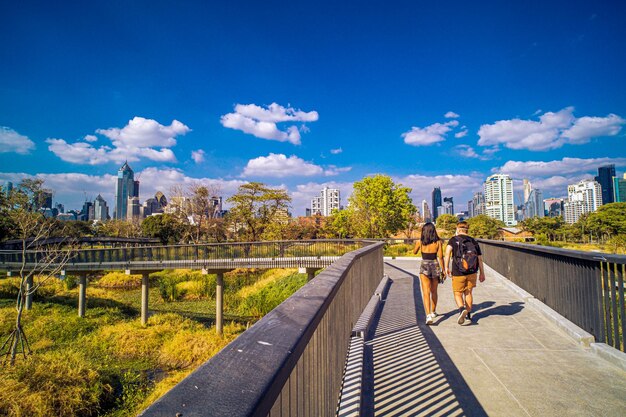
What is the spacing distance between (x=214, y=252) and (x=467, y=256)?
20.4 m

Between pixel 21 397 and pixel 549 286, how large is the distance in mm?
15399

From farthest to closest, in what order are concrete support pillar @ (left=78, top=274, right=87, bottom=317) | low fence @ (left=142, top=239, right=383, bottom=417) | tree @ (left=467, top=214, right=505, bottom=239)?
tree @ (left=467, top=214, right=505, bottom=239), concrete support pillar @ (left=78, top=274, right=87, bottom=317), low fence @ (left=142, top=239, right=383, bottom=417)

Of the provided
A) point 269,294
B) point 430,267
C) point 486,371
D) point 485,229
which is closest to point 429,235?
point 430,267

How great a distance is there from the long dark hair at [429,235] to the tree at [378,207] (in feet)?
128

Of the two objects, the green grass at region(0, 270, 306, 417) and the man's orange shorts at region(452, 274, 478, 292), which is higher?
the man's orange shorts at region(452, 274, 478, 292)

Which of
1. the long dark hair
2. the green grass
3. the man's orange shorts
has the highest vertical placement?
the long dark hair

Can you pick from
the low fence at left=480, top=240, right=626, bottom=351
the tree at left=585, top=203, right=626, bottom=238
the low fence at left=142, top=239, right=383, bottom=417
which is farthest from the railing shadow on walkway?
the tree at left=585, top=203, right=626, bottom=238

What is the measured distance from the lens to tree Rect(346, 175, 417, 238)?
45.4 metres

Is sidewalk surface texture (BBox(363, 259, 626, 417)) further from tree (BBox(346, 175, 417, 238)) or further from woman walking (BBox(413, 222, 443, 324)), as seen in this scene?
tree (BBox(346, 175, 417, 238))

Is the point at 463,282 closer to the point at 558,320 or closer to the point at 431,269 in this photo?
the point at 431,269

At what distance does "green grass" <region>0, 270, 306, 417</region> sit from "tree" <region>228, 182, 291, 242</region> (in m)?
8.69

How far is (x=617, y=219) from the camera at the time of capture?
65812 mm

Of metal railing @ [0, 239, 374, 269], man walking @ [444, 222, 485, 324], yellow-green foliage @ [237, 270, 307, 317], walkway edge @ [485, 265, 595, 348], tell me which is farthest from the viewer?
yellow-green foliage @ [237, 270, 307, 317]

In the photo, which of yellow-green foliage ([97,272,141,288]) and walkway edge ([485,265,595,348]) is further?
yellow-green foliage ([97,272,141,288])
